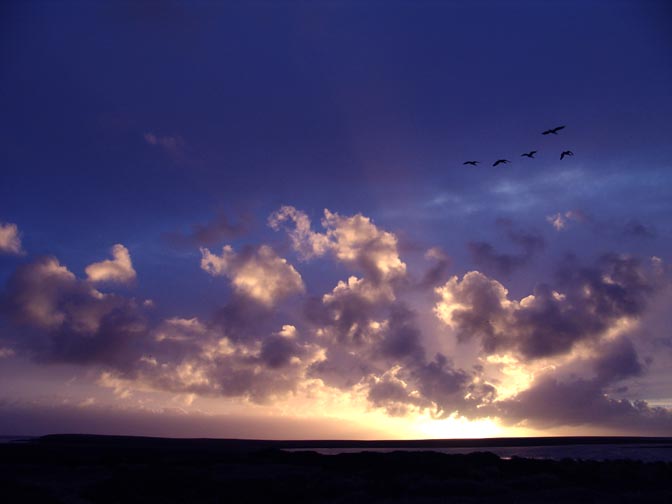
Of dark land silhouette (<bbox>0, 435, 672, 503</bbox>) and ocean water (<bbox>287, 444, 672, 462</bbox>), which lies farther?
ocean water (<bbox>287, 444, 672, 462</bbox>)

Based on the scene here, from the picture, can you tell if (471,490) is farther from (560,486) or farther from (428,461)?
(428,461)

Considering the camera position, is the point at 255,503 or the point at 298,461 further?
the point at 298,461

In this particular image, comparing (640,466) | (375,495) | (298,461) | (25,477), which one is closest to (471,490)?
(375,495)

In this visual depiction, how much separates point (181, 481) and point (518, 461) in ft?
119

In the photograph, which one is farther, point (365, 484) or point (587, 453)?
point (587, 453)

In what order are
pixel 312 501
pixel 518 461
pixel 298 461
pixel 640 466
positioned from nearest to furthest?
1. pixel 312 501
2. pixel 640 466
3. pixel 518 461
4. pixel 298 461

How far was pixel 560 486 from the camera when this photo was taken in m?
40.1

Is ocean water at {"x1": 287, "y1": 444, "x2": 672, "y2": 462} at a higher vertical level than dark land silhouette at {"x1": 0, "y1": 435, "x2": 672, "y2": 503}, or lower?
higher

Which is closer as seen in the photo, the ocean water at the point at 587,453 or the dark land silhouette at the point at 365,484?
the dark land silhouette at the point at 365,484

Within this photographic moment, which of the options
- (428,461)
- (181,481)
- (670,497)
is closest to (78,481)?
(181,481)

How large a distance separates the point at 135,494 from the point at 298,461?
29312mm

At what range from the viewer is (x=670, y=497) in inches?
1345

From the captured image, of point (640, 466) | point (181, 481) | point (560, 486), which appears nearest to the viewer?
point (560, 486)

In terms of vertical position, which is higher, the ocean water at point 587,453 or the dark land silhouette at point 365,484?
the ocean water at point 587,453
